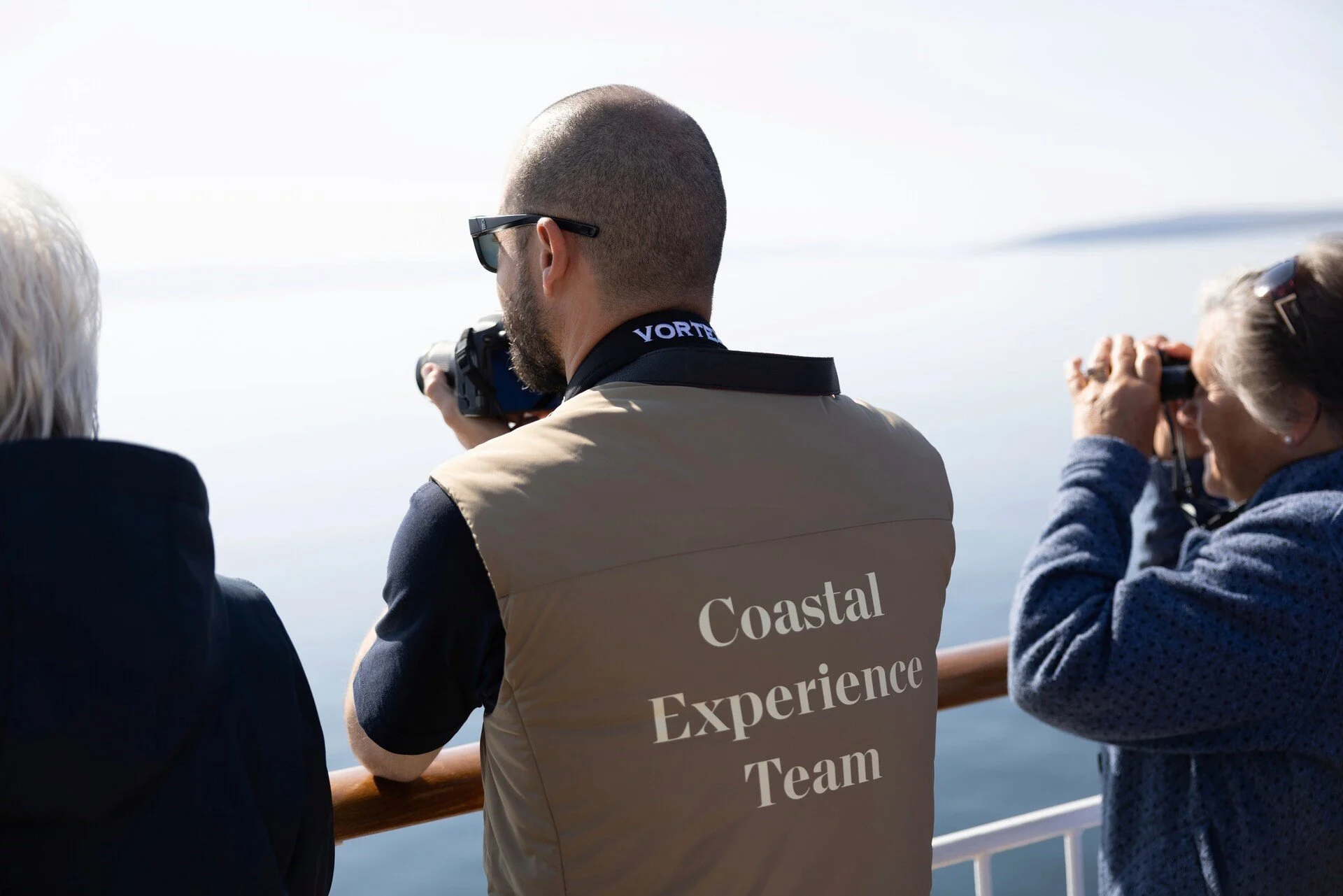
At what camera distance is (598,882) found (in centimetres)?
96

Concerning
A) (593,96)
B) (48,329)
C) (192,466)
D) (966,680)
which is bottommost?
(966,680)

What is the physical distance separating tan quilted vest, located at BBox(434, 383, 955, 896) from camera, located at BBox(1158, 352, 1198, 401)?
693 millimetres

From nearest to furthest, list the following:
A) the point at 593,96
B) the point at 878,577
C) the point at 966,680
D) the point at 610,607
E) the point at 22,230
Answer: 1. the point at 22,230
2. the point at 610,607
3. the point at 878,577
4. the point at 593,96
5. the point at 966,680

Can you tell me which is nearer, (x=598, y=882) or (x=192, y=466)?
(x=192, y=466)

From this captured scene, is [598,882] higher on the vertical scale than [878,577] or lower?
lower

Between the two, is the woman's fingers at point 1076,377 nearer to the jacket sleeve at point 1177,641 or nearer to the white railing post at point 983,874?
the jacket sleeve at point 1177,641

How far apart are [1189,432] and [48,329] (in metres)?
1.55

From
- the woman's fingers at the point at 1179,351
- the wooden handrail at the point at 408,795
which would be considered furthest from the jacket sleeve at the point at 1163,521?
the wooden handrail at the point at 408,795

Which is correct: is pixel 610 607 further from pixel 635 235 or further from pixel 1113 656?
pixel 1113 656

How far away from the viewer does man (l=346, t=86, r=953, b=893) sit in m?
0.94

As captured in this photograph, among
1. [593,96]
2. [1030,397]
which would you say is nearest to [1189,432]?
[593,96]

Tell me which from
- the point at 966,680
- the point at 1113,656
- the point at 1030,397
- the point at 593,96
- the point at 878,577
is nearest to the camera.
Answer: the point at 878,577

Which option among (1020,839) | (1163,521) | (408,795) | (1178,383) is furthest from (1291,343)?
(408,795)

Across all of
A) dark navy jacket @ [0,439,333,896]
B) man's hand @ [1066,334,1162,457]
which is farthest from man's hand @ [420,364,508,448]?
man's hand @ [1066,334,1162,457]
